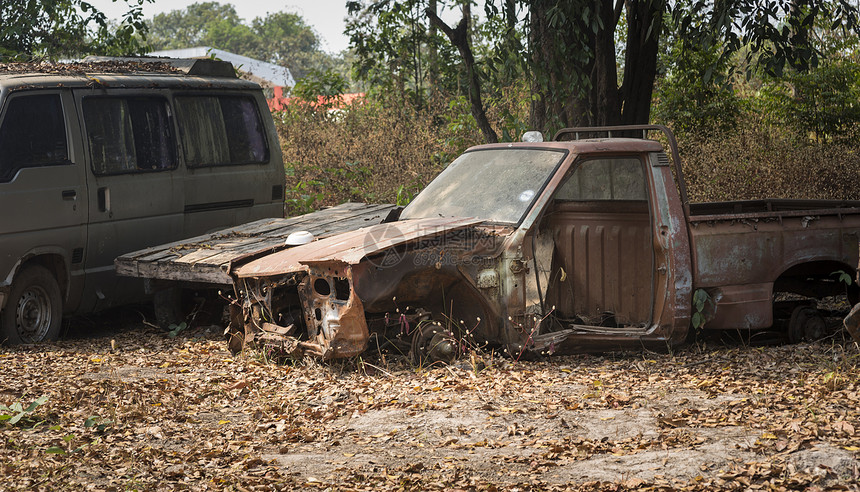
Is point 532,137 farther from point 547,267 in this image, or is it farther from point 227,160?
point 227,160

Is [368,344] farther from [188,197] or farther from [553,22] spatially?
[553,22]

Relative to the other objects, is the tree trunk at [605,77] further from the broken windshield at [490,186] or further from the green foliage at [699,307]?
the green foliage at [699,307]

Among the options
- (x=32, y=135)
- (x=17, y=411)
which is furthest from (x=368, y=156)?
(x=17, y=411)

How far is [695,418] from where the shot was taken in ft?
15.6

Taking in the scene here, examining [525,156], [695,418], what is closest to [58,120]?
[525,156]

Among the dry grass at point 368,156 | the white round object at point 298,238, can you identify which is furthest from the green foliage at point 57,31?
the white round object at point 298,238

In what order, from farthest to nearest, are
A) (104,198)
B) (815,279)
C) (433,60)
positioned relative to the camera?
(433,60), (104,198), (815,279)

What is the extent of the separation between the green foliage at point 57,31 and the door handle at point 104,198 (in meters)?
5.25

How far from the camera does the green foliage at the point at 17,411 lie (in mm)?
4824

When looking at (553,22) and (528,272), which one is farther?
(553,22)

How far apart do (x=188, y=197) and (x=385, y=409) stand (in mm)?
3889

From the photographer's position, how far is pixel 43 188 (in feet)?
22.5

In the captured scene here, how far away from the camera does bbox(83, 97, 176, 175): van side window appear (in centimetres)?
735

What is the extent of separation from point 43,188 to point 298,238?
208 centimetres
